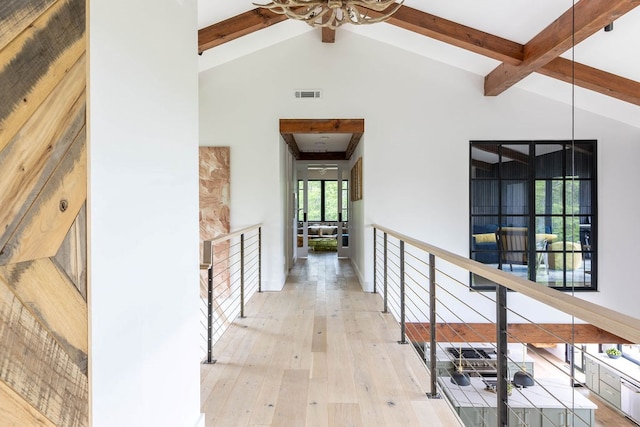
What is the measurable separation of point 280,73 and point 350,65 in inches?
36.0

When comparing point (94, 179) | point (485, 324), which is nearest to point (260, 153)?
point (485, 324)

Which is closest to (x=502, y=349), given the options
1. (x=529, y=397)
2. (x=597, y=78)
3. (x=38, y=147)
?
(x=38, y=147)

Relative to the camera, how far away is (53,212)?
0.83m

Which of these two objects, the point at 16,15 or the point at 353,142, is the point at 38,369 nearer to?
the point at 16,15

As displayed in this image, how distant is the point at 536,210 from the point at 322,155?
4184 mm

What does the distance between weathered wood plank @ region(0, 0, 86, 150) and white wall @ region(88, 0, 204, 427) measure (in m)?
0.07

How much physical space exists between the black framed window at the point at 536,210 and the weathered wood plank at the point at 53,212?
15.7 ft

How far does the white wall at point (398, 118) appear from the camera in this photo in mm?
4867

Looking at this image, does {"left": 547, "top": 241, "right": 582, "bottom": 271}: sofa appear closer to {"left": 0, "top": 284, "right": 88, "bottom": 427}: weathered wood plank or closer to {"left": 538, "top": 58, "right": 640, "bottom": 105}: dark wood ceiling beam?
{"left": 538, "top": 58, "right": 640, "bottom": 105}: dark wood ceiling beam

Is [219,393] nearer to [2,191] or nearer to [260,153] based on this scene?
[2,191]

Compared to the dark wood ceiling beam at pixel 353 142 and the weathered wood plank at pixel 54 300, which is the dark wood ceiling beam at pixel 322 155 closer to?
the dark wood ceiling beam at pixel 353 142

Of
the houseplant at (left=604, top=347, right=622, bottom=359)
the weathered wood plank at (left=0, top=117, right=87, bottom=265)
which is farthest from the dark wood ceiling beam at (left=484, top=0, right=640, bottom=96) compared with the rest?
the houseplant at (left=604, top=347, right=622, bottom=359)

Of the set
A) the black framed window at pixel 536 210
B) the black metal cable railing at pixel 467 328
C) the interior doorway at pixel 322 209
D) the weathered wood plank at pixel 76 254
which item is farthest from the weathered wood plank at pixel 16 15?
the interior doorway at pixel 322 209

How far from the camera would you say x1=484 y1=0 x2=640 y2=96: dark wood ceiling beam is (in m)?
2.86
